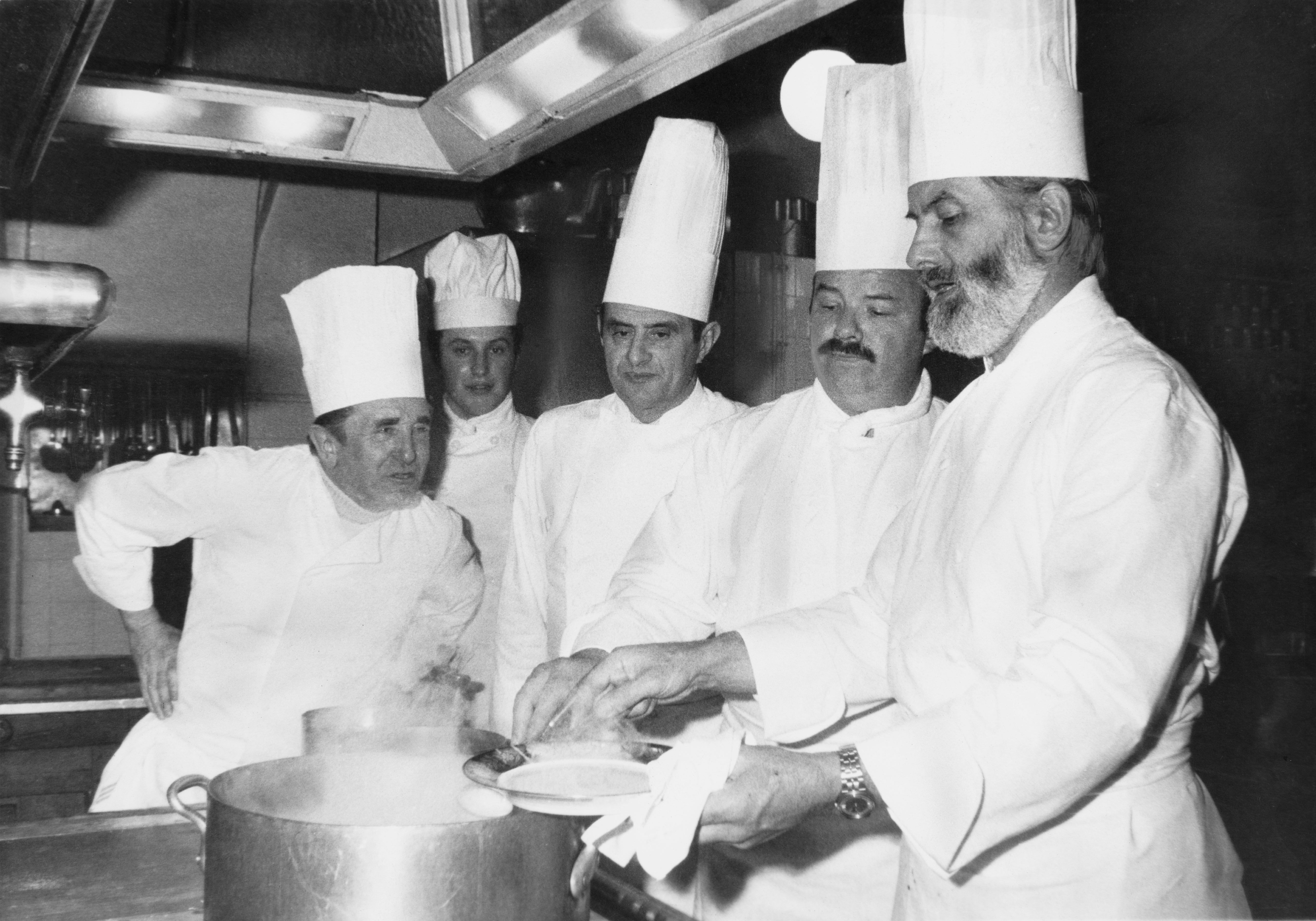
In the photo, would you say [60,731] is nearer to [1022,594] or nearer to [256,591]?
[256,591]

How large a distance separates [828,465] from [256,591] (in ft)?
4.38

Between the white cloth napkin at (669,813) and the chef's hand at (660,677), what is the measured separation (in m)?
0.33

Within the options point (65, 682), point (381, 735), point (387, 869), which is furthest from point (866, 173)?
point (65, 682)

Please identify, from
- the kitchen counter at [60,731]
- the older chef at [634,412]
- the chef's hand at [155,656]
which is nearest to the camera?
the chef's hand at [155,656]

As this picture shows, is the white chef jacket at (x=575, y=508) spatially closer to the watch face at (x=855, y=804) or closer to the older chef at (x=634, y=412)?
the older chef at (x=634, y=412)

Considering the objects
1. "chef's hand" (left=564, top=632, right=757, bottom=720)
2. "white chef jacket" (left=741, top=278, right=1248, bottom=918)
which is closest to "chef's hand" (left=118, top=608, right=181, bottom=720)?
"chef's hand" (left=564, top=632, right=757, bottom=720)

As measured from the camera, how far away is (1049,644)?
3.32 feet

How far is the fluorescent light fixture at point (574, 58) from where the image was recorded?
1.42 metres

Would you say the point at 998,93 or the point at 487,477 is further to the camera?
the point at 487,477

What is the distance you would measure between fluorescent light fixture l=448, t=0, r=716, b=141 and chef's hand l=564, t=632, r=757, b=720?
786 millimetres

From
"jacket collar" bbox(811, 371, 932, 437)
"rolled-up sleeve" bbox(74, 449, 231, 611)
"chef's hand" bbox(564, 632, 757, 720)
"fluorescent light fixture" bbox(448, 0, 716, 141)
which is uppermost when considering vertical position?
"fluorescent light fixture" bbox(448, 0, 716, 141)

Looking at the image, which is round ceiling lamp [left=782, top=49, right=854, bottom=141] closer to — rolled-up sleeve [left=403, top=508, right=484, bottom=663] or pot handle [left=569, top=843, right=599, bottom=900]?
rolled-up sleeve [left=403, top=508, right=484, bottom=663]

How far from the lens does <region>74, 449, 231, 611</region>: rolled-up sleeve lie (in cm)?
250

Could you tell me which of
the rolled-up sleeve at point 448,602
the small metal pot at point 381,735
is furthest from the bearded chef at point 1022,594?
the rolled-up sleeve at point 448,602
